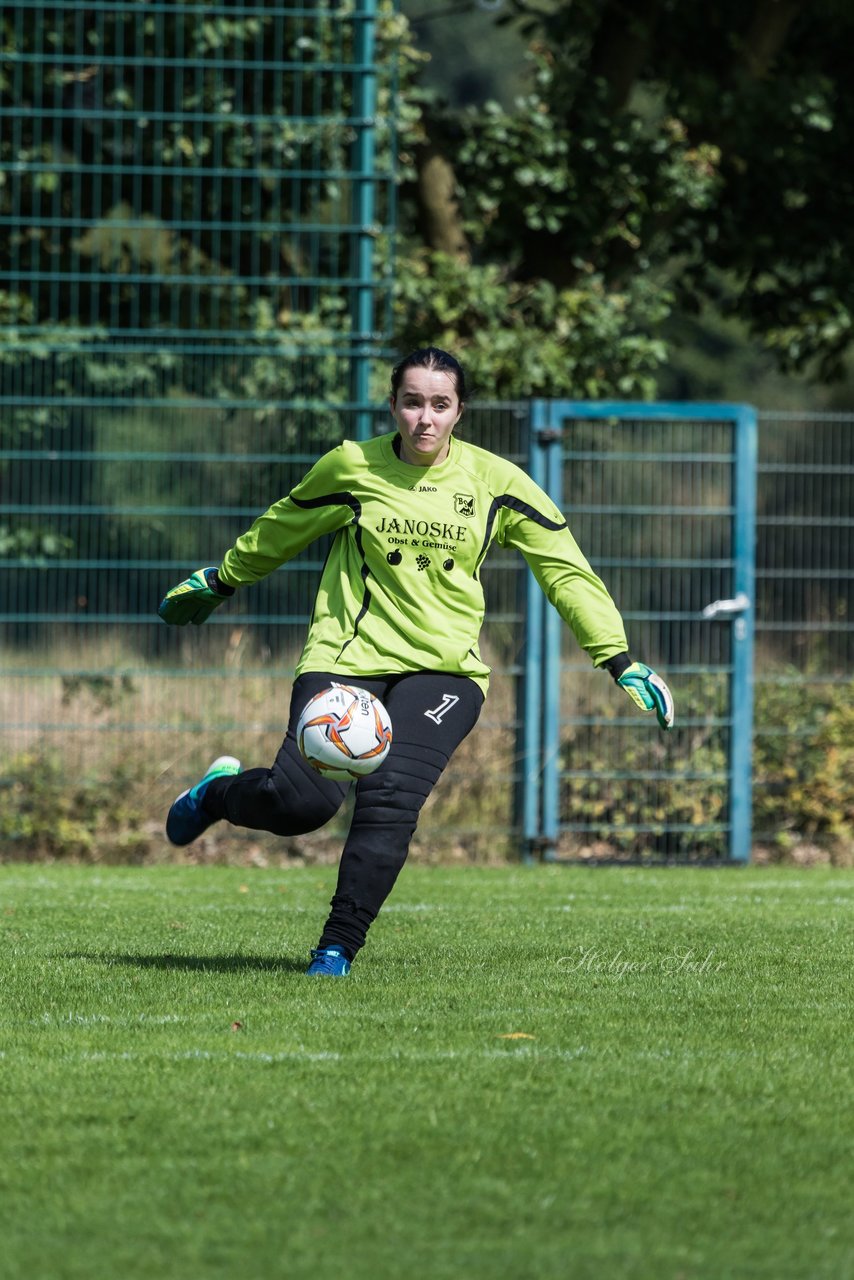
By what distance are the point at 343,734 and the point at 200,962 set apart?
4.55ft

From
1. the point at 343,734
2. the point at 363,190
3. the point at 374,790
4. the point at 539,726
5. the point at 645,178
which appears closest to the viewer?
the point at 343,734

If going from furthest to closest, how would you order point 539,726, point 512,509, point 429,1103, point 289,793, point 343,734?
1. point 539,726
2. point 512,509
3. point 289,793
4. point 343,734
5. point 429,1103

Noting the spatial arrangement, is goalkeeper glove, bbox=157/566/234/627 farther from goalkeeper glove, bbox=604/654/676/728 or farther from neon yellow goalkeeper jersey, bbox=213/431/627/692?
goalkeeper glove, bbox=604/654/676/728

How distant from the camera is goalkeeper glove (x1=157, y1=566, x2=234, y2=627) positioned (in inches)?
275

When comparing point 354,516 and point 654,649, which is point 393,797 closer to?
point 354,516

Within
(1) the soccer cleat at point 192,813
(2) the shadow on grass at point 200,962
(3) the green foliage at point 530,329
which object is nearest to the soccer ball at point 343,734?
(1) the soccer cleat at point 192,813

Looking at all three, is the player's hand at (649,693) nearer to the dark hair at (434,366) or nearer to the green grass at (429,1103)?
the green grass at (429,1103)

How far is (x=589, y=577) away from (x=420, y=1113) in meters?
2.61

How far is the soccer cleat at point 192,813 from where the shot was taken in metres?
6.83

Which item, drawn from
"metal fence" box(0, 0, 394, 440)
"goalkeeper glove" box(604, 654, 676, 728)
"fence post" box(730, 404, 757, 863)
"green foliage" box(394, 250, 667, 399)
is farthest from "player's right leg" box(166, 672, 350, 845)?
"green foliage" box(394, 250, 667, 399)

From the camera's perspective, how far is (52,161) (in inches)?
548

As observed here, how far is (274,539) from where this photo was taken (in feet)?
22.2

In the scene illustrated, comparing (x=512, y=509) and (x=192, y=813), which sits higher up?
(x=512, y=509)

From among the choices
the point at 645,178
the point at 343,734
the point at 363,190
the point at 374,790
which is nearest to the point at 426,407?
the point at 343,734
